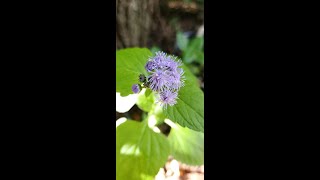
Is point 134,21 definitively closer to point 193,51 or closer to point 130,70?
point 130,70

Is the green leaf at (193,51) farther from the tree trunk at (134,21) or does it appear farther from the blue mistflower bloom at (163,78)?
the blue mistflower bloom at (163,78)

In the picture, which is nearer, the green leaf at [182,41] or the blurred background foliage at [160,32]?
the blurred background foliage at [160,32]

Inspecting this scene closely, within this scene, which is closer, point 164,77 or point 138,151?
point 164,77

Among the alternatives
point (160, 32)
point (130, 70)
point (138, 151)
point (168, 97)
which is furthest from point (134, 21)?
point (138, 151)

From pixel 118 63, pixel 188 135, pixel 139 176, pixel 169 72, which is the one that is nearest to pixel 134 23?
pixel 118 63

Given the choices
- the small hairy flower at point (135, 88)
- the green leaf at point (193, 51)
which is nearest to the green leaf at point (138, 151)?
the small hairy flower at point (135, 88)
